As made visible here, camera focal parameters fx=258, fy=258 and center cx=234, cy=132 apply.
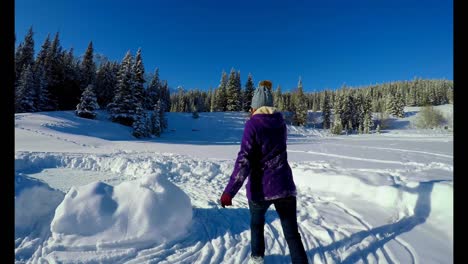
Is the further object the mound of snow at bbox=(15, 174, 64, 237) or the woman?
the mound of snow at bbox=(15, 174, 64, 237)

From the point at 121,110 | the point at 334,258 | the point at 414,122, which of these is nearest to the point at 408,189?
the point at 334,258

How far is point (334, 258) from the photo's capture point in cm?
282

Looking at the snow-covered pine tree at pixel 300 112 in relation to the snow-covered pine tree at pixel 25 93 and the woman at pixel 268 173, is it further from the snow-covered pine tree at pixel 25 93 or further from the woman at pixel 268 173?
the woman at pixel 268 173

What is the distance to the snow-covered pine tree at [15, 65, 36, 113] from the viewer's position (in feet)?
102

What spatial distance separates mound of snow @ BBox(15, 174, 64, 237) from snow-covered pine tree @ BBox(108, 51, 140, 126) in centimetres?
2683

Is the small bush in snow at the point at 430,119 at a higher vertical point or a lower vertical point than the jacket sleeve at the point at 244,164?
higher

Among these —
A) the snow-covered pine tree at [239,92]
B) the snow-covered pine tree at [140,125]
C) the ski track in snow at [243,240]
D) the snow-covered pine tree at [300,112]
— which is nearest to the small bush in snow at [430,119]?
the snow-covered pine tree at [300,112]

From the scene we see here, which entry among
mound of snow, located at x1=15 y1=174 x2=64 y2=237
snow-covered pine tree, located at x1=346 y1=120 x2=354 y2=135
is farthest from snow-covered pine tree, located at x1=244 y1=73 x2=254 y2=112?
mound of snow, located at x1=15 y1=174 x2=64 y2=237

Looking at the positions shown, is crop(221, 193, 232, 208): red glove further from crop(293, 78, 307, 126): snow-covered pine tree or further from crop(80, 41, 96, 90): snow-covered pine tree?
crop(293, 78, 307, 126): snow-covered pine tree

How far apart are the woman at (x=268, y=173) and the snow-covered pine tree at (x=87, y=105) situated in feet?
104

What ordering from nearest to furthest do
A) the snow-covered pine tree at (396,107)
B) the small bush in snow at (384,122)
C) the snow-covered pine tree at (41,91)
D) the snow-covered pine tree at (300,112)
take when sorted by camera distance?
the snow-covered pine tree at (41,91)
the snow-covered pine tree at (300,112)
the small bush in snow at (384,122)
the snow-covered pine tree at (396,107)

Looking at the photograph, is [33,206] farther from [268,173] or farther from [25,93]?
[25,93]

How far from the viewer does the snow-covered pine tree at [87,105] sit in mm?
29344
